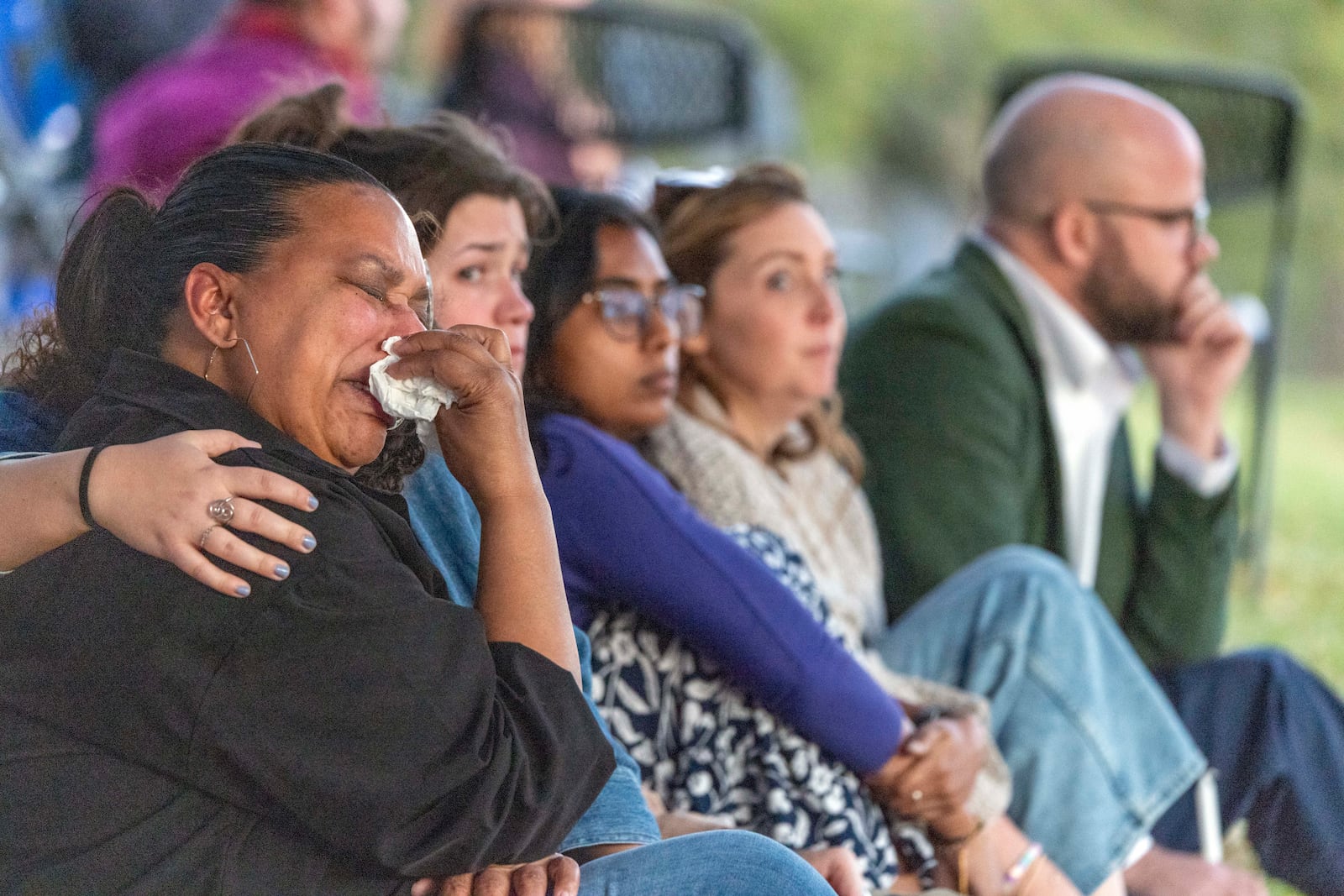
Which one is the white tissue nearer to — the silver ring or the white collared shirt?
the silver ring

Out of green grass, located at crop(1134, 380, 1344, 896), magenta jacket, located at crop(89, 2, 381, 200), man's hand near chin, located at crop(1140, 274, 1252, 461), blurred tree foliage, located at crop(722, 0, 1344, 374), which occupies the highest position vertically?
magenta jacket, located at crop(89, 2, 381, 200)

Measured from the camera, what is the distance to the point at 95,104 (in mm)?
3586

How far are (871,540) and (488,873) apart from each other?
1360 mm

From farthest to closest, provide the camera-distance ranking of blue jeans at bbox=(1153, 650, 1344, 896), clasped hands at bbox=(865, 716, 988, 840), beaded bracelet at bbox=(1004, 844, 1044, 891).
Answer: blue jeans at bbox=(1153, 650, 1344, 896) → beaded bracelet at bbox=(1004, 844, 1044, 891) → clasped hands at bbox=(865, 716, 988, 840)

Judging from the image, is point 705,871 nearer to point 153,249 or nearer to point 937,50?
point 153,249

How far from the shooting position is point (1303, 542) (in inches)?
188

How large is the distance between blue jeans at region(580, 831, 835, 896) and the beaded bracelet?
79 centimetres

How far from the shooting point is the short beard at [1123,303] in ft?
9.58

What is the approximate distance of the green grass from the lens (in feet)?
12.5

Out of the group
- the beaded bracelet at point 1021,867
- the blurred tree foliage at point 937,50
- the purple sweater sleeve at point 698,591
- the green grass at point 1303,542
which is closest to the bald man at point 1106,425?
the green grass at point 1303,542

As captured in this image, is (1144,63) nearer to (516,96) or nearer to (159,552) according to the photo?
(516,96)

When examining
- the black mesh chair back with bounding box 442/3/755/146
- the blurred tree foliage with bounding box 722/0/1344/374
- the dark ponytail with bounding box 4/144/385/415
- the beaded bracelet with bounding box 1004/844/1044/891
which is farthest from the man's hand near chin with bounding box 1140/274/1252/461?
the blurred tree foliage with bounding box 722/0/1344/374

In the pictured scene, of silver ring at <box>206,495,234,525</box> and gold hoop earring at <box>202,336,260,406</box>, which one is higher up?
gold hoop earring at <box>202,336,260,406</box>

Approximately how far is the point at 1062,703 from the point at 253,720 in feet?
4.47
